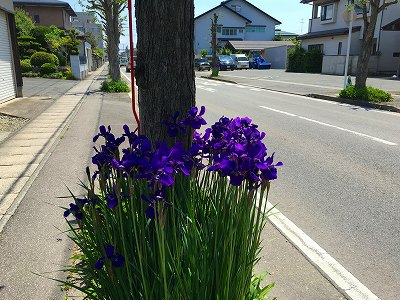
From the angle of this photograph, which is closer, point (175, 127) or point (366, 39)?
point (175, 127)

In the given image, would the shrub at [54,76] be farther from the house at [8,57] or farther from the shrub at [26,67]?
the house at [8,57]

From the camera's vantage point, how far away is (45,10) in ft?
164

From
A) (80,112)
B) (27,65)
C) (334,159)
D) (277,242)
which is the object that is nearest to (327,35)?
(27,65)

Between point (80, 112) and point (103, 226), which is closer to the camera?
point (103, 226)

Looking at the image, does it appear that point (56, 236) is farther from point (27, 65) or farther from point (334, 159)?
point (27, 65)

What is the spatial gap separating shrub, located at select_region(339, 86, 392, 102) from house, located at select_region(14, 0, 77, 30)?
4452 cm

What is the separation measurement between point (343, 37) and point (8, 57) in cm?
2916

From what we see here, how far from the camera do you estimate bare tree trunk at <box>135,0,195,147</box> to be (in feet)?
8.59

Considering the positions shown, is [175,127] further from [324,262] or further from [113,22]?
[113,22]

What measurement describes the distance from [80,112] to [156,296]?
1065 centimetres

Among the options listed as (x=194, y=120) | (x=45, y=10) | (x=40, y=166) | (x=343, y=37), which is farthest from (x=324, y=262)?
(x=45, y=10)

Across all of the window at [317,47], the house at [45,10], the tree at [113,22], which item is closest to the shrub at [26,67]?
the tree at [113,22]

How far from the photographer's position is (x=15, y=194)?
4.74 m

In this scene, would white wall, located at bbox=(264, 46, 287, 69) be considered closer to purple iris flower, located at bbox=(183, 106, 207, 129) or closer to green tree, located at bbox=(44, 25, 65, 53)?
green tree, located at bbox=(44, 25, 65, 53)
